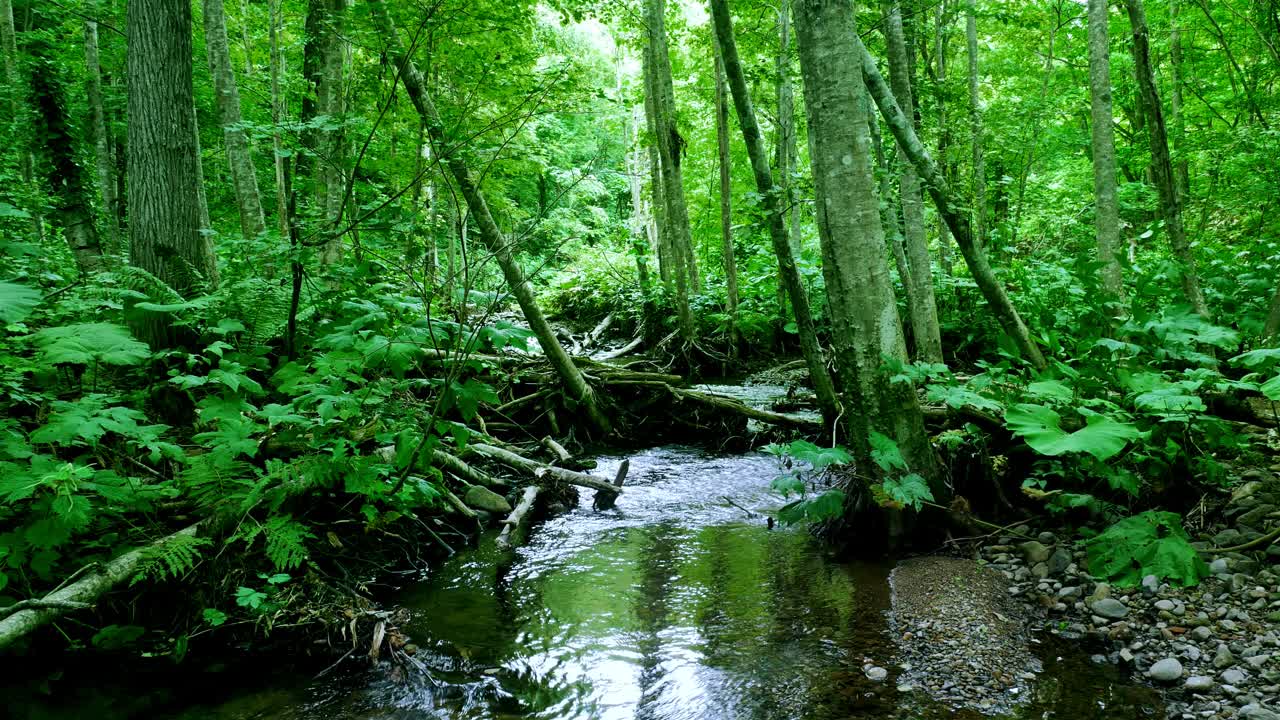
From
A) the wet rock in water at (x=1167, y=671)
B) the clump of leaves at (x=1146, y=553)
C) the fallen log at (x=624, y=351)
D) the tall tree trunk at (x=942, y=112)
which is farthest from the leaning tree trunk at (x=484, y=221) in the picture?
the tall tree trunk at (x=942, y=112)

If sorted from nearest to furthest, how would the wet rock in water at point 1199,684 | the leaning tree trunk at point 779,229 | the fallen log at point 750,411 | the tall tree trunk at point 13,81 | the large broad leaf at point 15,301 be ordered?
the large broad leaf at point 15,301, the wet rock in water at point 1199,684, the leaning tree trunk at point 779,229, the fallen log at point 750,411, the tall tree trunk at point 13,81

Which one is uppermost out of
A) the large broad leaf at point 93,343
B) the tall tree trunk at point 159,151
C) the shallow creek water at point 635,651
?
the tall tree trunk at point 159,151

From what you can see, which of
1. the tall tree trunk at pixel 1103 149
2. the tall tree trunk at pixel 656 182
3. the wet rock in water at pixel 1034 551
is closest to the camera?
the wet rock in water at pixel 1034 551

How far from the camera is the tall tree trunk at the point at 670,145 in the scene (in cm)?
1305

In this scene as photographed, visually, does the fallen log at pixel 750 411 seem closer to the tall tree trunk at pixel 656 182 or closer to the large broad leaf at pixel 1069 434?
the large broad leaf at pixel 1069 434

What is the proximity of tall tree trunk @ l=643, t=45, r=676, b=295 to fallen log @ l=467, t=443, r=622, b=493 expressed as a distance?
761 cm

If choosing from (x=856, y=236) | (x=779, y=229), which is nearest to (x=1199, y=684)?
(x=856, y=236)

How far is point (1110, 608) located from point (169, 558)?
510 centimetres

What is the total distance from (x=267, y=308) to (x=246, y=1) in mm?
17300

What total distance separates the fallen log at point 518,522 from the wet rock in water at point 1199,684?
4490 millimetres

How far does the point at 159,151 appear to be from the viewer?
197 inches

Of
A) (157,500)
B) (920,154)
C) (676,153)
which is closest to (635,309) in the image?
(676,153)

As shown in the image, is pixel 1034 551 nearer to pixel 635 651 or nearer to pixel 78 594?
pixel 635 651

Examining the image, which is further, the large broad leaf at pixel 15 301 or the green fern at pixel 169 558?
the green fern at pixel 169 558
